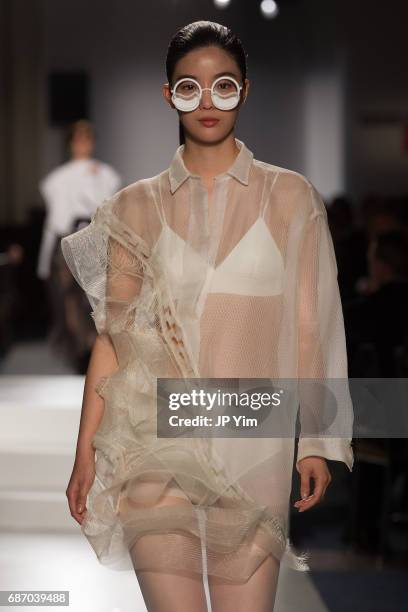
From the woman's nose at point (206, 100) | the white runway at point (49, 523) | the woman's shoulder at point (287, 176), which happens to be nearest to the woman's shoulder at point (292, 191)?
the woman's shoulder at point (287, 176)

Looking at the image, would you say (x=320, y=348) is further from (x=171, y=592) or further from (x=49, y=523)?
(x=49, y=523)

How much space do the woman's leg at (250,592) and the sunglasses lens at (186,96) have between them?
0.61 m

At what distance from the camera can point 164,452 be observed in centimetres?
166

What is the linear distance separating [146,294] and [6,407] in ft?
6.27

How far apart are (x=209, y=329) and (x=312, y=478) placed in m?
0.24

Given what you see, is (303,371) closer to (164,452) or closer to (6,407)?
(164,452)

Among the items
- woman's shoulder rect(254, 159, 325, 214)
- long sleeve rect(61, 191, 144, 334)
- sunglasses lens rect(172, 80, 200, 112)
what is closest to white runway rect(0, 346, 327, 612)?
long sleeve rect(61, 191, 144, 334)

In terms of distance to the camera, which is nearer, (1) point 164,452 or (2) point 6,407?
(1) point 164,452

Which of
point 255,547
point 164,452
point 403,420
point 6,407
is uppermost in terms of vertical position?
point 164,452

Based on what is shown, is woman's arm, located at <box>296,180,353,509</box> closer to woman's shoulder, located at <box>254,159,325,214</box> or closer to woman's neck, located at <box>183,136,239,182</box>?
woman's shoulder, located at <box>254,159,325,214</box>

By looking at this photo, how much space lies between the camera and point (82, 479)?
5.55ft

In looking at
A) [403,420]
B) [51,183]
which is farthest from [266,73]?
[403,420]
